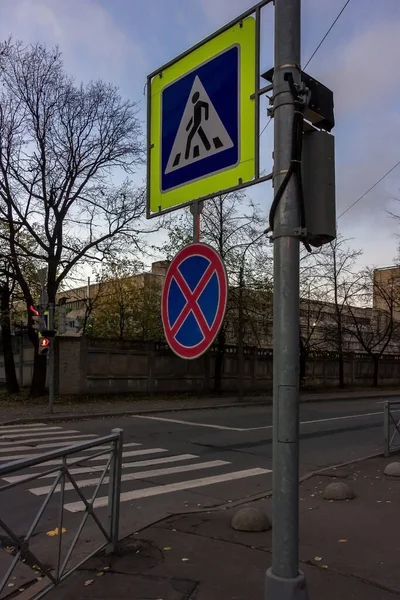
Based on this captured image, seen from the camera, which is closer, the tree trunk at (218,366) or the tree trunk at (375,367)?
the tree trunk at (218,366)

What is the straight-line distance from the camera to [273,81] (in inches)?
126

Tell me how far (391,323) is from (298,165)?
122ft

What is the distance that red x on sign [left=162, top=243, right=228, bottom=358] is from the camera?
314 centimetres

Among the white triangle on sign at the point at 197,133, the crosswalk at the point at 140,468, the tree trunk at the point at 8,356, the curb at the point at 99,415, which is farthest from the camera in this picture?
the tree trunk at the point at 8,356

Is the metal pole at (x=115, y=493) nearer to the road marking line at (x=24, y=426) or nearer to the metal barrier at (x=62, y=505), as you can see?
the metal barrier at (x=62, y=505)

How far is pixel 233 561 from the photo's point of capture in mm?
4555

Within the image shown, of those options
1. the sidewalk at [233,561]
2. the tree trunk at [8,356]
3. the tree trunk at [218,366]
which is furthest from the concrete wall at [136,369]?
the sidewalk at [233,561]

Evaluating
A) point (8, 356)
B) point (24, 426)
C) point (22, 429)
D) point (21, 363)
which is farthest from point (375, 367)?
point (22, 429)

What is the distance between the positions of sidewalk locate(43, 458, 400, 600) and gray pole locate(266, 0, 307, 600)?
1145 millimetres

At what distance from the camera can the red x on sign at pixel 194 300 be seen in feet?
10.3

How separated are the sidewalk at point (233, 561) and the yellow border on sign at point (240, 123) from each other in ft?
9.21

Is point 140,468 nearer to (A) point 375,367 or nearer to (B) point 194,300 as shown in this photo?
(B) point 194,300

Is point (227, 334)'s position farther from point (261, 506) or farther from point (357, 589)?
point (357, 589)

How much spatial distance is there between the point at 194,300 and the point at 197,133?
3.97 feet
